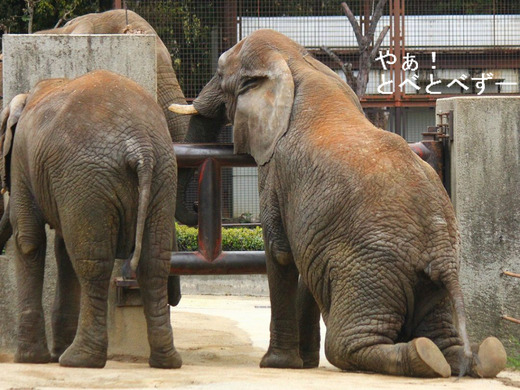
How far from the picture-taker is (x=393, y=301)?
23.0 feet

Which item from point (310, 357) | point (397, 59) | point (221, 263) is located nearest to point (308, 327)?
point (310, 357)

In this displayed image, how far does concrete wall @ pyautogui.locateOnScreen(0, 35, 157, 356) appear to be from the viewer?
30.6ft

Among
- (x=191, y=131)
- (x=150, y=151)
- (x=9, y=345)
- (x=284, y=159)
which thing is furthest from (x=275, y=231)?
(x=9, y=345)

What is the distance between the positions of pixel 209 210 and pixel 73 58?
5.12ft

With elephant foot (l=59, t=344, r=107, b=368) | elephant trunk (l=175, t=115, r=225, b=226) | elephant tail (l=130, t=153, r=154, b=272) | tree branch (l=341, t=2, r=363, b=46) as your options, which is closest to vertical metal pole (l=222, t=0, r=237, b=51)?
tree branch (l=341, t=2, r=363, b=46)

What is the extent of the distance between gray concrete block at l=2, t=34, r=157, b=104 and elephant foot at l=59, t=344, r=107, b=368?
2.51 meters

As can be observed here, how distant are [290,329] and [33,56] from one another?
2.98 metres

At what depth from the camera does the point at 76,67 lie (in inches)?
369

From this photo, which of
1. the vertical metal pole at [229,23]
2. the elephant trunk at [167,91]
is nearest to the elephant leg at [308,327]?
the elephant trunk at [167,91]

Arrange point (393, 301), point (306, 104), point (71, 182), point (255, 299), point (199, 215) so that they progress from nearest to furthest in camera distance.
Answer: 1. point (393, 301)
2. point (71, 182)
3. point (306, 104)
4. point (199, 215)
5. point (255, 299)

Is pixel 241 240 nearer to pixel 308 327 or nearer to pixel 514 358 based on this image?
pixel 514 358

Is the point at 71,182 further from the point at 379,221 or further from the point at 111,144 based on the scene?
the point at 379,221

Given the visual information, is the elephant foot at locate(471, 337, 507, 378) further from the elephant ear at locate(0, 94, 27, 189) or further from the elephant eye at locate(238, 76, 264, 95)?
the elephant ear at locate(0, 94, 27, 189)

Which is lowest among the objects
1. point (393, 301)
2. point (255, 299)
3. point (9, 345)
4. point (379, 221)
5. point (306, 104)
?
point (255, 299)
